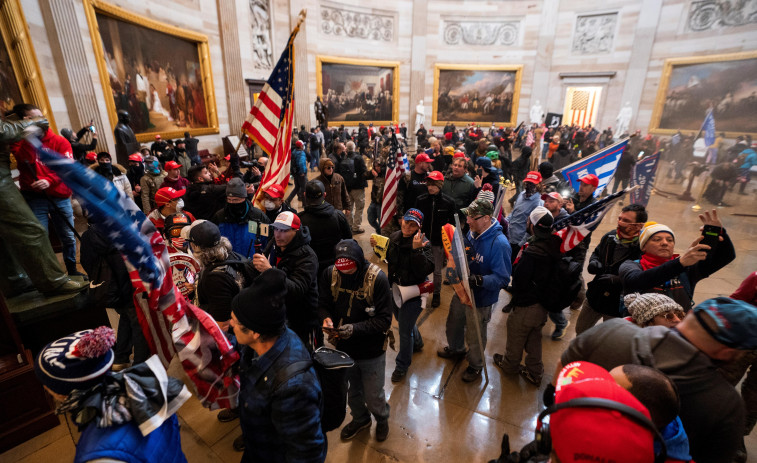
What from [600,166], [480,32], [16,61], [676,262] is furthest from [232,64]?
[480,32]

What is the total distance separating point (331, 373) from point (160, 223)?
300 centimetres

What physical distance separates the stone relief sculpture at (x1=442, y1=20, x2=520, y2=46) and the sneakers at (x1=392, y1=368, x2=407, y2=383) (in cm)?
2401

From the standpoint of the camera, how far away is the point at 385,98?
73.3 ft

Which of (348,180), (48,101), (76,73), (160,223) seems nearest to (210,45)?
(76,73)

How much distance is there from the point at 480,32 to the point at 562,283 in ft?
79.5

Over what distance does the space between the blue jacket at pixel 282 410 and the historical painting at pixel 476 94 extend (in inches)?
951

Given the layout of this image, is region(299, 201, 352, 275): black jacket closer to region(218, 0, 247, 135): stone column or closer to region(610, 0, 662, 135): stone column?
region(218, 0, 247, 135): stone column

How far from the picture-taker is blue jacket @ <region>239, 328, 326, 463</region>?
162cm

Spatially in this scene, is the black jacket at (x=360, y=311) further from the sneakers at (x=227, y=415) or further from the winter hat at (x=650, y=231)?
the winter hat at (x=650, y=231)

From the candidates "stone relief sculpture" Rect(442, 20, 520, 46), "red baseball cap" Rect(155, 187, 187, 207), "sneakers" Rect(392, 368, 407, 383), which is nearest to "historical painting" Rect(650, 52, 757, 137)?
"stone relief sculpture" Rect(442, 20, 520, 46)

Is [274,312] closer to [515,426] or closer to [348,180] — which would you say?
[515,426]

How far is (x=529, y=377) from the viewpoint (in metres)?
3.71

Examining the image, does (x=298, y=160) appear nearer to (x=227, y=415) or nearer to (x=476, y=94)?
(x=227, y=415)

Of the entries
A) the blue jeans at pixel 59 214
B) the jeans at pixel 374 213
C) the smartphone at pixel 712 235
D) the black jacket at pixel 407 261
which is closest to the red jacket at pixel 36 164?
the blue jeans at pixel 59 214
